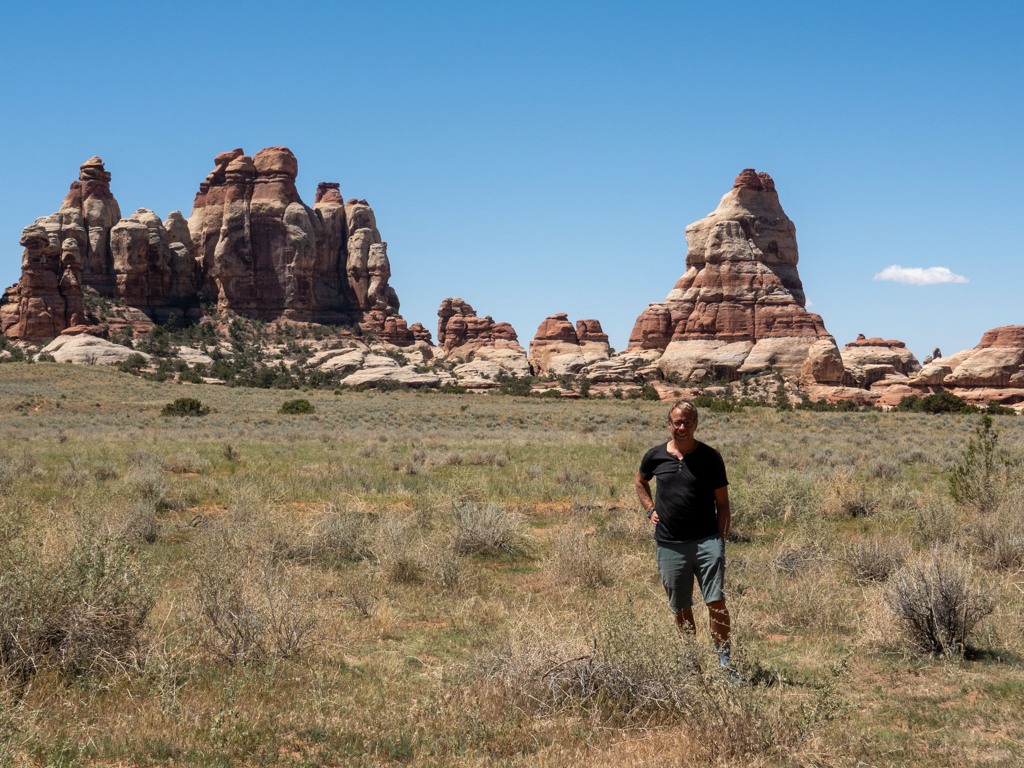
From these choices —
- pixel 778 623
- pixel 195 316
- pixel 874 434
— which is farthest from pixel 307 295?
pixel 778 623

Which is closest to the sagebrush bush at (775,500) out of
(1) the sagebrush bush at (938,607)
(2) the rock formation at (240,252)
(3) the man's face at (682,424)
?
(1) the sagebrush bush at (938,607)

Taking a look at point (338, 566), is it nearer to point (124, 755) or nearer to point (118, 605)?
point (118, 605)

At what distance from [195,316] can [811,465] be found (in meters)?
92.4

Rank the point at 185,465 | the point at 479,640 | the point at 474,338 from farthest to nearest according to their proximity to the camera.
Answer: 1. the point at 474,338
2. the point at 185,465
3. the point at 479,640

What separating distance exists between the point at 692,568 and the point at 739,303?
84.9m

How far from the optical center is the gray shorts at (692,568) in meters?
5.01

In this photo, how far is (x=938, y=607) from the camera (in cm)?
561

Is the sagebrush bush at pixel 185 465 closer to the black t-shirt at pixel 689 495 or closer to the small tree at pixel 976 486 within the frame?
the black t-shirt at pixel 689 495

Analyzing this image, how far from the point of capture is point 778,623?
6426 millimetres

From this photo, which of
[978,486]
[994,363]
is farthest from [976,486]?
[994,363]

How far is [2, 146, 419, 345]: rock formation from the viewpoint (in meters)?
93.1

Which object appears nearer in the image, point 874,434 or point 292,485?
point 292,485

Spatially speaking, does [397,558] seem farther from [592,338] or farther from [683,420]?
[592,338]

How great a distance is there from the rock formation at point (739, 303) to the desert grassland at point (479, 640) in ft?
235
